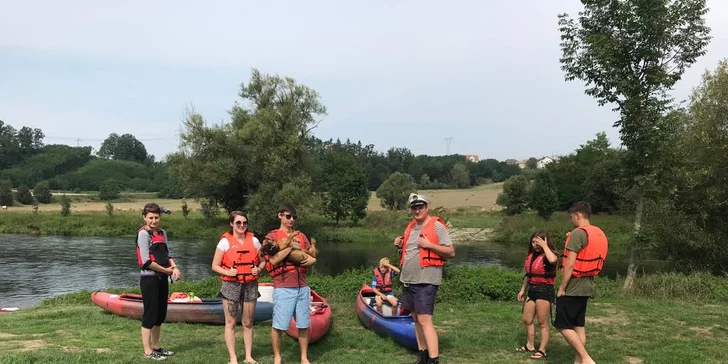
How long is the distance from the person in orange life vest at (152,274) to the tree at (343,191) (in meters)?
37.8

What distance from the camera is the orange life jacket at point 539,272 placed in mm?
6215

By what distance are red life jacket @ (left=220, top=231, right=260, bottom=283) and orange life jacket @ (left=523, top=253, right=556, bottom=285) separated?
3.25m

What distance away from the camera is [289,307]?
552 centimetres

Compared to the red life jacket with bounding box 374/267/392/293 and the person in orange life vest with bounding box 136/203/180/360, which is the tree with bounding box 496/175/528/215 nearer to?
the red life jacket with bounding box 374/267/392/293

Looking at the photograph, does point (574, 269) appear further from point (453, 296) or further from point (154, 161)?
point (154, 161)

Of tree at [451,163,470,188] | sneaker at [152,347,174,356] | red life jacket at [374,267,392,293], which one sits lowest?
sneaker at [152,347,174,356]

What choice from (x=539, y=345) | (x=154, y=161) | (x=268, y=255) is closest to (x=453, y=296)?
(x=539, y=345)

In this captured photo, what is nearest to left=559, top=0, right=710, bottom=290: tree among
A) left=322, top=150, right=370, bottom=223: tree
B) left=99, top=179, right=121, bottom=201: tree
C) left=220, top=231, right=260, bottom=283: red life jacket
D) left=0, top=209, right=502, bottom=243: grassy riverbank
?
left=220, top=231, right=260, bottom=283: red life jacket

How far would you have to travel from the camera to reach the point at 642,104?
40.3 feet

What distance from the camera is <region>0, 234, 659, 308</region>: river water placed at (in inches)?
721

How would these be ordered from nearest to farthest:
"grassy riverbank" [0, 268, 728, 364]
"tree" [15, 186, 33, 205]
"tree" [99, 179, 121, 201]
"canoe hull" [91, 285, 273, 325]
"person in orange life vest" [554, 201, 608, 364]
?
"person in orange life vest" [554, 201, 608, 364], "grassy riverbank" [0, 268, 728, 364], "canoe hull" [91, 285, 273, 325], "tree" [15, 186, 33, 205], "tree" [99, 179, 121, 201]

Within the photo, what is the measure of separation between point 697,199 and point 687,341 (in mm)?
9177

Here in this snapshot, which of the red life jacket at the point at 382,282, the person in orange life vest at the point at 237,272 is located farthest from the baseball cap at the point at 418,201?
the red life jacket at the point at 382,282

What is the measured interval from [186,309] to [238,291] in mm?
3238
